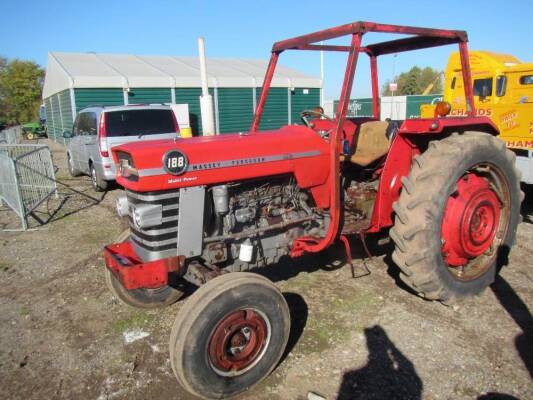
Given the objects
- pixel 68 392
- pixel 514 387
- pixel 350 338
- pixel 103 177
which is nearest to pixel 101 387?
pixel 68 392

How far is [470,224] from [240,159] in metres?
1.99

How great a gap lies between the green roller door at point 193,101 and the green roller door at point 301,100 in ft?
13.9

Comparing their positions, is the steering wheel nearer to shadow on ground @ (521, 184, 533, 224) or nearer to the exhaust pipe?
shadow on ground @ (521, 184, 533, 224)

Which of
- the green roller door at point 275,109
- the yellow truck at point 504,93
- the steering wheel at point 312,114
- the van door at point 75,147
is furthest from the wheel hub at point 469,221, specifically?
the green roller door at point 275,109

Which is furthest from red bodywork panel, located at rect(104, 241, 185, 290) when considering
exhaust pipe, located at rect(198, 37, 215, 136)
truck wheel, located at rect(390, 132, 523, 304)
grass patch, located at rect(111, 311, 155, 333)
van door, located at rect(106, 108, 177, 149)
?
exhaust pipe, located at rect(198, 37, 215, 136)

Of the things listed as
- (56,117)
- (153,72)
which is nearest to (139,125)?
(153,72)

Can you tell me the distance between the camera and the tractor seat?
3.82m

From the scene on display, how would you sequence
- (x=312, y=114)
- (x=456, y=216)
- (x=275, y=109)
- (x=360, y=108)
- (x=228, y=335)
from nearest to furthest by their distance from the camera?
(x=228, y=335)
(x=456, y=216)
(x=312, y=114)
(x=275, y=109)
(x=360, y=108)

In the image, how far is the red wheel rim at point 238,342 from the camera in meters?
2.47

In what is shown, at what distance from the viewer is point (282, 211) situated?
325cm

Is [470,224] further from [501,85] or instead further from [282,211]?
[501,85]

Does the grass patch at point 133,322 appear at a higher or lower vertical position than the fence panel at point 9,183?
lower

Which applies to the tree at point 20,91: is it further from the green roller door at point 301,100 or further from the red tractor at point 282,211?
the red tractor at point 282,211

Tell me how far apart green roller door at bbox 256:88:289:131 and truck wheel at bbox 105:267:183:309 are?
16.0 m
